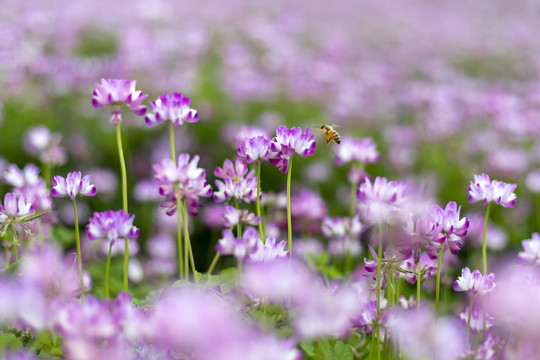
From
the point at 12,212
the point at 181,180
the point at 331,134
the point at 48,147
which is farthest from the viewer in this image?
the point at 48,147

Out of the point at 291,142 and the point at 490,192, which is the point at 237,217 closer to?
the point at 291,142

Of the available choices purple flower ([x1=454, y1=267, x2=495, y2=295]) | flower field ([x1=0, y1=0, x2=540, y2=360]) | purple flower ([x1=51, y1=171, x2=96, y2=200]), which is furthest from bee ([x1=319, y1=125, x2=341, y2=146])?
purple flower ([x1=51, y1=171, x2=96, y2=200])

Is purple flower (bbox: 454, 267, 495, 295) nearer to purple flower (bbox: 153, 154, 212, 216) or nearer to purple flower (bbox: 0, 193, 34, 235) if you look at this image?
purple flower (bbox: 153, 154, 212, 216)

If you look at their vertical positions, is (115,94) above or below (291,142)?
Result: above

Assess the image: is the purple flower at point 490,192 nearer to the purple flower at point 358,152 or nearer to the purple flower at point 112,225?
the purple flower at point 358,152

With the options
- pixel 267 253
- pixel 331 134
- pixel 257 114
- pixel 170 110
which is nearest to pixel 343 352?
pixel 267 253

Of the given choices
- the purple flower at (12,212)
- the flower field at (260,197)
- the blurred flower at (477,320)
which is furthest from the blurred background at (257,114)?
the blurred flower at (477,320)
